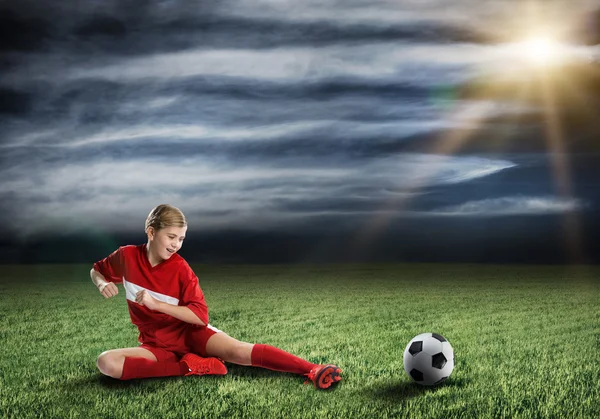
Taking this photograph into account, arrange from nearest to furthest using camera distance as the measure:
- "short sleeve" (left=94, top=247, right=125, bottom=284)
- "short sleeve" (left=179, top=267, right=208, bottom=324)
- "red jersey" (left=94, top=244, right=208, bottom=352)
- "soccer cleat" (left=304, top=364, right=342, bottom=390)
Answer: "soccer cleat" (left=304, top=364, right=342, bottom=390) → "short sleeve" (left=179, top=267, right=208, bottom=324) → "red jersey" (left=94, top=244, right=208, bottom=352) → "short sleeve" (left=94, top=247, right=125, bottom=284)

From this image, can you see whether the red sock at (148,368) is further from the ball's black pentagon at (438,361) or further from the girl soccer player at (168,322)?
the ball's black pentagon at (438,361)

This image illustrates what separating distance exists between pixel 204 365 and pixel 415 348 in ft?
6.21

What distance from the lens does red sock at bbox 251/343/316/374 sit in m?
5.25

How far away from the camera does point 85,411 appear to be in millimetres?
4363

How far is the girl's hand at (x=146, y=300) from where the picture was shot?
4.99 metres

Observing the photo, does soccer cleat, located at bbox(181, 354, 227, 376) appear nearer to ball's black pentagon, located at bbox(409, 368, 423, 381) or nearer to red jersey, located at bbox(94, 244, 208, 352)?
red jersey, located at bbox(94, 244, 208, 352)

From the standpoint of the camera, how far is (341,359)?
6230 mm

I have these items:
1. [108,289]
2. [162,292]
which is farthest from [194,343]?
[108,289]

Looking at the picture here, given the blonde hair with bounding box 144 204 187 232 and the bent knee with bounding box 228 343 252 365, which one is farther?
the bent knee with bounding box 228 343 252 365

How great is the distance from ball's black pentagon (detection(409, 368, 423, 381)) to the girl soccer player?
0.63 meters

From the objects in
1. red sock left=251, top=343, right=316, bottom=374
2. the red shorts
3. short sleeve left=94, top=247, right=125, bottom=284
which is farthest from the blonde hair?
red sock left=251, top=343, right=316, bottom=374

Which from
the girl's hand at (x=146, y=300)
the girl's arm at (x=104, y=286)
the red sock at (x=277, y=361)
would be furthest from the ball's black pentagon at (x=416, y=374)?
the girl's arm at (x=104, y=286)

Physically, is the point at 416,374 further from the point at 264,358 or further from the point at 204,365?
the point at 204,365

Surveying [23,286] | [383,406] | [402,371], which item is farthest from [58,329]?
[23,286]
